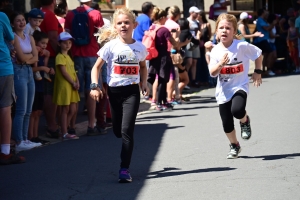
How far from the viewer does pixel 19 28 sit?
33.1 feet

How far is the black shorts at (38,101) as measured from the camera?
35.9 ft

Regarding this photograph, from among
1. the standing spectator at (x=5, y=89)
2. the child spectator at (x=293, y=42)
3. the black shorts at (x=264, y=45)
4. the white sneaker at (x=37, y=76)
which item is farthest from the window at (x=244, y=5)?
the standing spectator at (x=5, y=89)

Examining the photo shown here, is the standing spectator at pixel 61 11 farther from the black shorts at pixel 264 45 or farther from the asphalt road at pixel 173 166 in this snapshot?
the black shorts at pixel 264 45

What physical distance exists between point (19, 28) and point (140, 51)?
238 cm

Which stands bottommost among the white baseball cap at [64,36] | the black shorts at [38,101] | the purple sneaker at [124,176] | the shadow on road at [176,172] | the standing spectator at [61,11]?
the shadow on road at [176,172]

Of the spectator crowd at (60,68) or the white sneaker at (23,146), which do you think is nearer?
the spectator crowd at (60,68)

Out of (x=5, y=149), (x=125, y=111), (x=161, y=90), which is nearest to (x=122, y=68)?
(x=125, y=111)

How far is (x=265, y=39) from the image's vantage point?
73.3 ft

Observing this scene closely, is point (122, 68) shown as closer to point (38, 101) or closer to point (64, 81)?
point (38, 101)

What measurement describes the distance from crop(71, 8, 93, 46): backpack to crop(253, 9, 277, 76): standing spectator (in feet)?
36.3

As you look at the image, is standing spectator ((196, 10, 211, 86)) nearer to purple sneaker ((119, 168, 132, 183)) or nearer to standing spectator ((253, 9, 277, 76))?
standing spectator ((253, 9, 277, 76))

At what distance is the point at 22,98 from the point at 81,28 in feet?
7.12

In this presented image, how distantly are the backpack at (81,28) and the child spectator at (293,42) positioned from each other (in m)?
12.3

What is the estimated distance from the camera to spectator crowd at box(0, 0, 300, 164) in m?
9.34
